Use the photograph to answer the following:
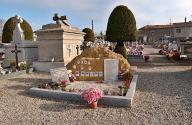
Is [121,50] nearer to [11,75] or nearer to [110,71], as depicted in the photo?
[110,71]

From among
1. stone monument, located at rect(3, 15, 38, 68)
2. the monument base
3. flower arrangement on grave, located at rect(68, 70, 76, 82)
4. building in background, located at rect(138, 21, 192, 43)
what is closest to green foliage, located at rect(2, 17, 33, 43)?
stone monument, located at rect(3, 15, 38, 68)

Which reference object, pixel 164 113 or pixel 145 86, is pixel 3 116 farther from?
pixel 145 86

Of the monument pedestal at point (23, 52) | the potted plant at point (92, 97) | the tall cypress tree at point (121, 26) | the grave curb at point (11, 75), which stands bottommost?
the potted plant at point (92, 97)

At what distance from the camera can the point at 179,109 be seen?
7.18m

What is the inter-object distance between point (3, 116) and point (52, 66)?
805 cm

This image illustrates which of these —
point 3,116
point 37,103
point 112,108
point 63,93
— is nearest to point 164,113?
point 112,108

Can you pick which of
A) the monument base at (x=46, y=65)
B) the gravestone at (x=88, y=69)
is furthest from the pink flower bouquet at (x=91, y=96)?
the monument base at (x=46, y=65)

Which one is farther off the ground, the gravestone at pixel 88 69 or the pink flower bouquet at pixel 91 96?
the gravestone at pixel 88 69

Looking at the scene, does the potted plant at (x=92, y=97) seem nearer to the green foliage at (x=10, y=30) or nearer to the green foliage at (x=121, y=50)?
the green foliage at (x=121, y=50)

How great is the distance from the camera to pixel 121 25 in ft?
66.5

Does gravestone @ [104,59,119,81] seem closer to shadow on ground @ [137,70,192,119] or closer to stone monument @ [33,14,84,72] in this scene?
shadow on ground @ [137,70,192,119]

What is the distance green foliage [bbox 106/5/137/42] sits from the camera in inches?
798

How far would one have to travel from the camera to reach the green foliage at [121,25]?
2028 centimetres

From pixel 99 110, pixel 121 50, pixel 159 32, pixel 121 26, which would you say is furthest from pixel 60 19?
pixel 159 32
